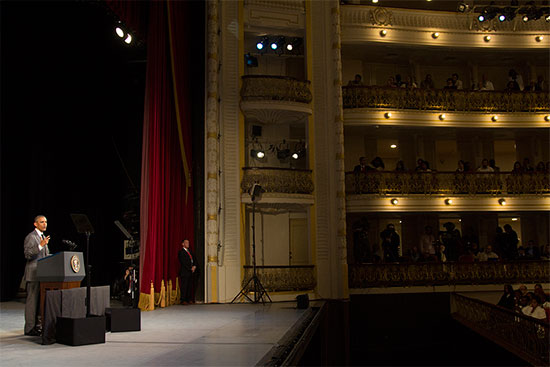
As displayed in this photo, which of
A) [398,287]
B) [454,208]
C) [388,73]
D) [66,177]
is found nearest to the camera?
[66,177]

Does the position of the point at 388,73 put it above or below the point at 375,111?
above

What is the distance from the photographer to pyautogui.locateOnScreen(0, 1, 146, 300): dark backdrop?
9555 mm

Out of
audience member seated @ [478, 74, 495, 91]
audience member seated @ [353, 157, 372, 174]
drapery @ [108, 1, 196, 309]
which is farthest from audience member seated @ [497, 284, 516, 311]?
drapery @ [108, 1, 196, 309]

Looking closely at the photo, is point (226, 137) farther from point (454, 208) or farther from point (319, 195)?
point (454, 208)

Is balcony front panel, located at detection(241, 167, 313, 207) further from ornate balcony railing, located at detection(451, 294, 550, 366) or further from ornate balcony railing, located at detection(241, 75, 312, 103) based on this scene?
ornate balcony railing, located at detection(451, 294, 550, 366)

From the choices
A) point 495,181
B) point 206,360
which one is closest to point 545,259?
point 495,181

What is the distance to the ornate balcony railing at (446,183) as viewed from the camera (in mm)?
15219

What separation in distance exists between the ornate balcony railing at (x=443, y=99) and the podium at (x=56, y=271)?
10.3 meters

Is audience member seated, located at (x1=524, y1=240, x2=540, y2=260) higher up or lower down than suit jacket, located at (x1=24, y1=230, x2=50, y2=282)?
lower down

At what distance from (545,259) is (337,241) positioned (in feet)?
20.4

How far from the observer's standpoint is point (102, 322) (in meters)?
6.55

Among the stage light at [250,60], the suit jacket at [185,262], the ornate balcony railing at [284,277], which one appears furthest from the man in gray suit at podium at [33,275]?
the stage light at [250,60]

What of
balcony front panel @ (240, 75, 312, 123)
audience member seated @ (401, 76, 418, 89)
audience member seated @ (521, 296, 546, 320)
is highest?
audience member seated @ (401, 76, 418, 89)

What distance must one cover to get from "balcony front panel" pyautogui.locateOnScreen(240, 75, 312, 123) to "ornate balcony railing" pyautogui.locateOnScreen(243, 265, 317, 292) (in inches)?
158
